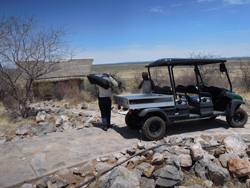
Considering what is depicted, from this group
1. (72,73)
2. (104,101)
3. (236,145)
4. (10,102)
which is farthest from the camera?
(72,73)

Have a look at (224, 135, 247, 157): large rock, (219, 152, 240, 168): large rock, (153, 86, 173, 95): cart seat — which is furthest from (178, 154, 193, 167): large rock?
(153, 86, 173, 95): cart seat

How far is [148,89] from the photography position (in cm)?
747

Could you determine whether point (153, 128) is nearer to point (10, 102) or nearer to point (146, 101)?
point (146, 101)

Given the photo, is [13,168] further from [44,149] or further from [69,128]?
[69,128]

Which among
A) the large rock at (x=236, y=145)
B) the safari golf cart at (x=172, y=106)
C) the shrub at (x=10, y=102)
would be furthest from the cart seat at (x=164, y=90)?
the shrub at (x=10, y=102)

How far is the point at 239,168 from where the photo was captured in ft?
14.4

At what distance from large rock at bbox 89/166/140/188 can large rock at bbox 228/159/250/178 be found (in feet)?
6.55

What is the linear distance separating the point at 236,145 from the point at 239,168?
1058mm

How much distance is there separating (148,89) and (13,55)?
5537 mm

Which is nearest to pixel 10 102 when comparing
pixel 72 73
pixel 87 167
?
pixel 72 73

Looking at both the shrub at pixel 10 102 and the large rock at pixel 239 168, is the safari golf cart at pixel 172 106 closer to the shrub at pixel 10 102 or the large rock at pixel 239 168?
the large rock at pixel 239 168

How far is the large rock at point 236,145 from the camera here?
5.19 m

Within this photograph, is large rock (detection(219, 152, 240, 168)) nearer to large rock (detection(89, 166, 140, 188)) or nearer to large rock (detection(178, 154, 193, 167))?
large rock (detection(178, 154, 193, 167))

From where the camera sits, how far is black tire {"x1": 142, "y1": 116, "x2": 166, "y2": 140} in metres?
5.88
